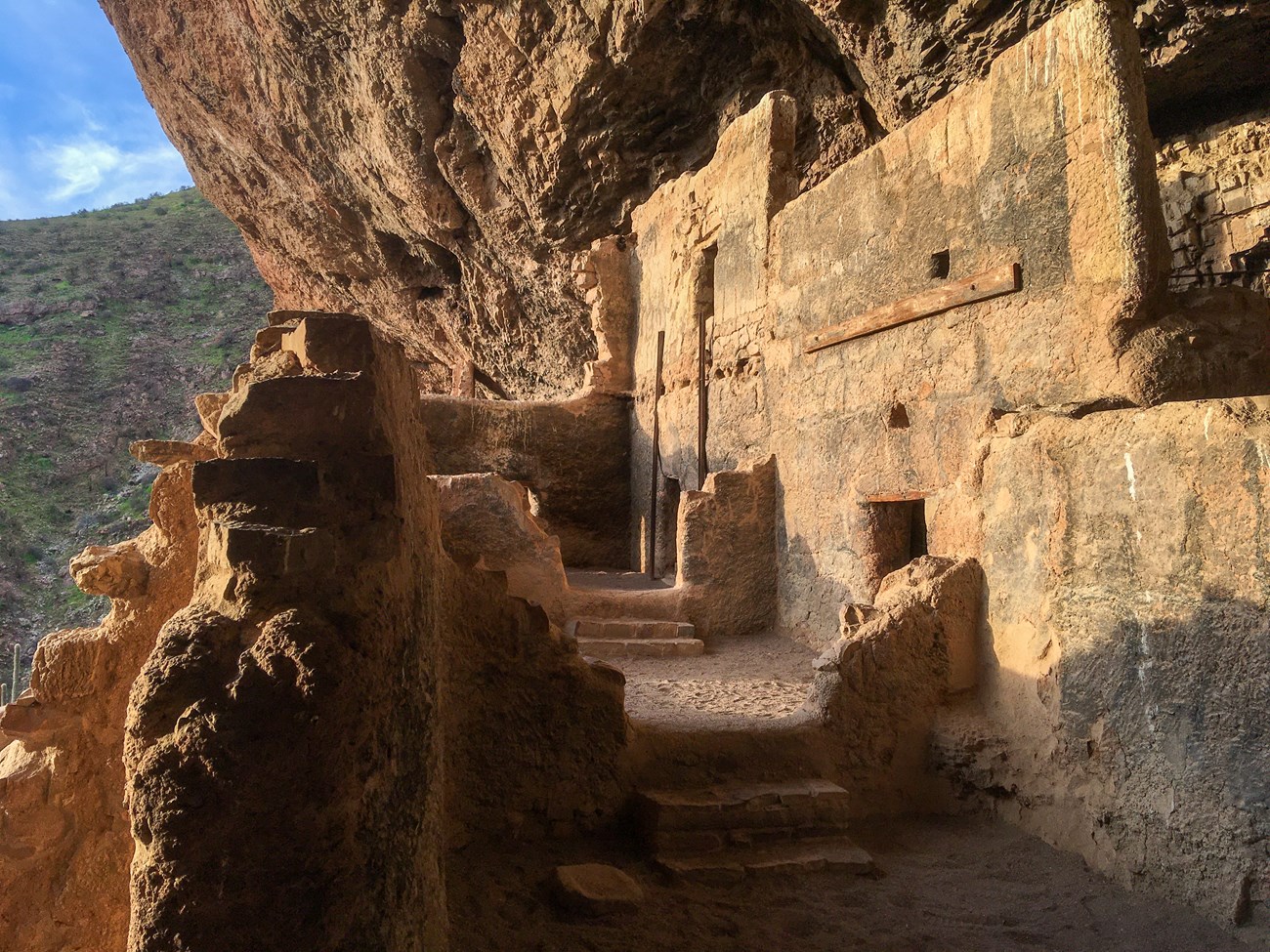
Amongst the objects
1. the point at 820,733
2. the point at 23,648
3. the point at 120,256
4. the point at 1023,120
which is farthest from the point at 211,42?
the point at 120,256

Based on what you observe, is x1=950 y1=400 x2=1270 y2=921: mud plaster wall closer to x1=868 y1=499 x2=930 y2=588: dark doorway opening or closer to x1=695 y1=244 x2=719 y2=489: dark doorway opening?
x1=868 y1=499 x2=930 y2=588: dark doorway opening

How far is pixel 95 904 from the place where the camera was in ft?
Result: 12.7

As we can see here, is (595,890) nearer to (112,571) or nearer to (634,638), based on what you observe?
(112,571)

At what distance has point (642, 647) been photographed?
21.5 ft

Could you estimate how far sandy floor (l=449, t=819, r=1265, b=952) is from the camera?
10.1 ft

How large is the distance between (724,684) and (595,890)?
2.35 m

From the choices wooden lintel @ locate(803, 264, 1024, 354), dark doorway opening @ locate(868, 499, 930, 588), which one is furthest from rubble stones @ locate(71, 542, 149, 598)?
wooden lintel @ locate(803, 264, 1024, 354)

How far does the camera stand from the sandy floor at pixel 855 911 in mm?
3074

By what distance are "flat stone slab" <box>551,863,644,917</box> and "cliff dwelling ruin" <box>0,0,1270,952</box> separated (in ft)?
0.06

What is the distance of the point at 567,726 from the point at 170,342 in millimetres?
33907

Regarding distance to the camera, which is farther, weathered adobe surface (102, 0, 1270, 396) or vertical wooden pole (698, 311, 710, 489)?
vertical wooden pole (698, 311, 710, 489)

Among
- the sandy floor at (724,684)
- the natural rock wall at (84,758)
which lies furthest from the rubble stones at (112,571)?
the sandy floor at (724,684)

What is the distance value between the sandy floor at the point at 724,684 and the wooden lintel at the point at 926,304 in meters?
2.36

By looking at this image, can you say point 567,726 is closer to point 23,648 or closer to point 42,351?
point 23,648
